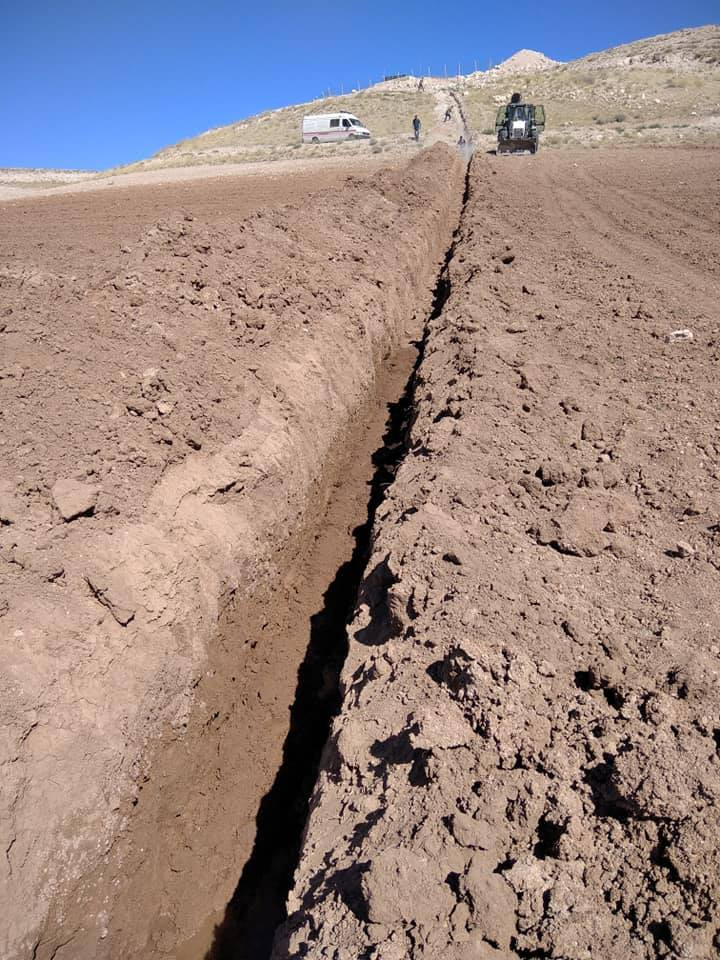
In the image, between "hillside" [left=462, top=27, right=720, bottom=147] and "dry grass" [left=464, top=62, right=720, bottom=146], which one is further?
"hillside" [left=462, top=27, right=720, bottom=147]

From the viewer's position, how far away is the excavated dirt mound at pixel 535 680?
→ 2.09 metres

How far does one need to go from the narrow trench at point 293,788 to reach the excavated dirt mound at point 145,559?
111 millimetres

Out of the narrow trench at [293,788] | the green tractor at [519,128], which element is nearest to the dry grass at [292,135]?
the green tractor at [519,128]

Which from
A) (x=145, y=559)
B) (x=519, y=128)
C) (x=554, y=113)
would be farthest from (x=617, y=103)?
(x=145, y=559)

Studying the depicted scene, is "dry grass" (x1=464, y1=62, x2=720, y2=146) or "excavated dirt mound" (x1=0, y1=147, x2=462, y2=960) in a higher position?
"dry grass" (x1=464, y1=62, x2=720, y2=146)

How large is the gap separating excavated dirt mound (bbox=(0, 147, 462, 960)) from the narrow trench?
0.36 ft

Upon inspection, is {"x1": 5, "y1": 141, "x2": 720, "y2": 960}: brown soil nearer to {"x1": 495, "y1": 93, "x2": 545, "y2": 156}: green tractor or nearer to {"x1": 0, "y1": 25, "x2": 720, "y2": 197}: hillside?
{"x1": 495, "y1": 93, "x2": 545, "y2": 156}: green tractor

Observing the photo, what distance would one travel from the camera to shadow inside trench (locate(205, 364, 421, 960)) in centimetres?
315

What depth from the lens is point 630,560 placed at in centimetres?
A: 353

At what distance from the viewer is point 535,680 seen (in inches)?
110

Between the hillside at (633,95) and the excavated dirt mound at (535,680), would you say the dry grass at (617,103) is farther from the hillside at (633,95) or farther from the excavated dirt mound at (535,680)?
the excavated dirt mound at (535,680)

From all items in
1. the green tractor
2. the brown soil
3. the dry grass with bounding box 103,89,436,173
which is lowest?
the brown soil

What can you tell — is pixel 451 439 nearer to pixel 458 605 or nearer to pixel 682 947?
pixel 458 605

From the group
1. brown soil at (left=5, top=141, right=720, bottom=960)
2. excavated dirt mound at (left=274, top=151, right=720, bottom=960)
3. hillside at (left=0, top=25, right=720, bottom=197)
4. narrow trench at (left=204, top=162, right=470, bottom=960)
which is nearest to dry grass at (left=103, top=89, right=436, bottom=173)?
hillside at (left=0, top=25, right=720, bottom=197)
